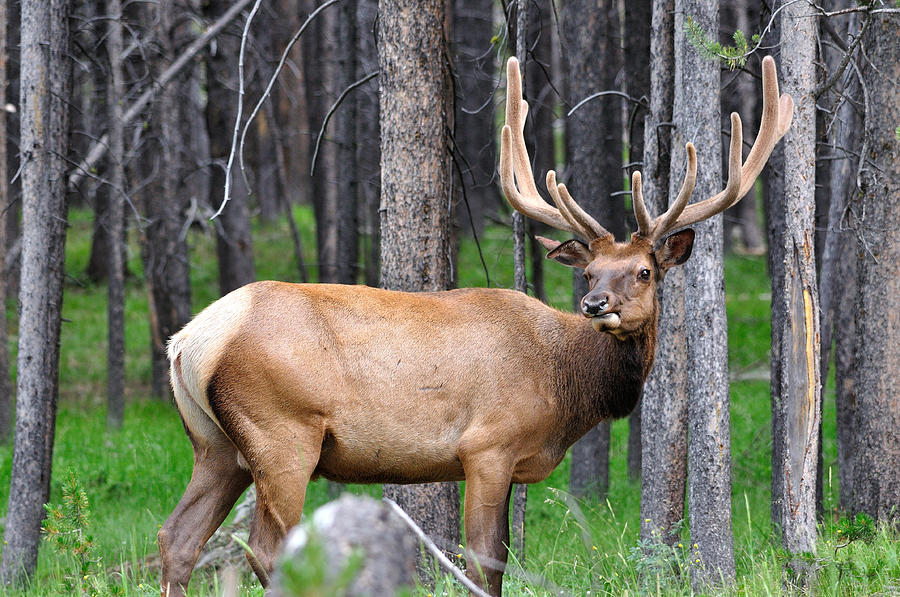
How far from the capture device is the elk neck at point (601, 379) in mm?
5715

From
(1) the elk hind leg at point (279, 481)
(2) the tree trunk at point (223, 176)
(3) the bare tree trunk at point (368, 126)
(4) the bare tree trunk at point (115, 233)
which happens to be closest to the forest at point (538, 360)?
(1) the elk hind leg at point (279, 481)

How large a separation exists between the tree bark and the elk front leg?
132 cm

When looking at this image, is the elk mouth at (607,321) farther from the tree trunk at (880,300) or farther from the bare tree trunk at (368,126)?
the bare tree trunk at (368,126)

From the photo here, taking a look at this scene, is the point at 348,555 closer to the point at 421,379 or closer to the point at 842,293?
the point at 421,379

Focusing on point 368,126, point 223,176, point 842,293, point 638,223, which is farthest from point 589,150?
point 223,176

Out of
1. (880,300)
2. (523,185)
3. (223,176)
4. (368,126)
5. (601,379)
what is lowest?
(601,379)

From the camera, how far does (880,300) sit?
648 cm

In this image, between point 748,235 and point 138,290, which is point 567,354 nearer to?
point 138,290

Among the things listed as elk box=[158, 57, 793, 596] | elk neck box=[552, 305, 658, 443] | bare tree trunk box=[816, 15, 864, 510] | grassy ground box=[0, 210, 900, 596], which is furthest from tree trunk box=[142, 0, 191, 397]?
elk neck box=[552, 305, 658, 443]

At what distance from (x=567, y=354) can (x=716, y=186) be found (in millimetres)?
1519

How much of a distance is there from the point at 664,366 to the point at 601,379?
1.18m

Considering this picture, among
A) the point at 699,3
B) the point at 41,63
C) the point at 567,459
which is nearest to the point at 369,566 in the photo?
the point at 699,3

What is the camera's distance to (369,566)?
1899mm

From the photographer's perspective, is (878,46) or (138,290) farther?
Result: (138,290)
